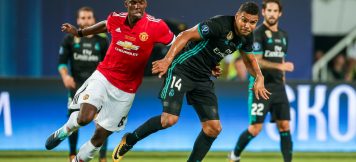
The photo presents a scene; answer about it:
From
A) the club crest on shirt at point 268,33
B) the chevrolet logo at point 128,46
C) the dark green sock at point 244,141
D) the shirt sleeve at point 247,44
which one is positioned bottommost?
the dark green sock at point 244,141

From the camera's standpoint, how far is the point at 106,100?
952 centimetres

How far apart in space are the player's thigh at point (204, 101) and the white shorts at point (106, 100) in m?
0.75

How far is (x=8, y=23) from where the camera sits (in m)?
15.2

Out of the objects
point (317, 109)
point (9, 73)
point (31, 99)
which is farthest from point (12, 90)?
point (317, 109)

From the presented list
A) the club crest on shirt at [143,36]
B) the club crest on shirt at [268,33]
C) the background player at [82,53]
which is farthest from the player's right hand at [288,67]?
the background player at [82,53]

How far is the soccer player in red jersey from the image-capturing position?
938 centimetres

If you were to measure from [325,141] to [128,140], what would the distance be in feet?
18.0

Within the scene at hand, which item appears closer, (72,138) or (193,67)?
(193,67)

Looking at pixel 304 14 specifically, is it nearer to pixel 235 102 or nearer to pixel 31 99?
pixel 235 102

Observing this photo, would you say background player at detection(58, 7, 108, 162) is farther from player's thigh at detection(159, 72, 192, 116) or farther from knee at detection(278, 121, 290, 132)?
knee at detection(278, 121, 290, 132)

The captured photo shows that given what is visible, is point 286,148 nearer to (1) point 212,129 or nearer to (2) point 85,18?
(1) point 212,129

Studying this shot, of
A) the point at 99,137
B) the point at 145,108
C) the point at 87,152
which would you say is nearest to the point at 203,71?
the point at 99,137

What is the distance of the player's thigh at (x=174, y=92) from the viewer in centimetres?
916

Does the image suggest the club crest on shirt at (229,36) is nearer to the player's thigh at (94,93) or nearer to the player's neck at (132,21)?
the player's neck at (132,21)
